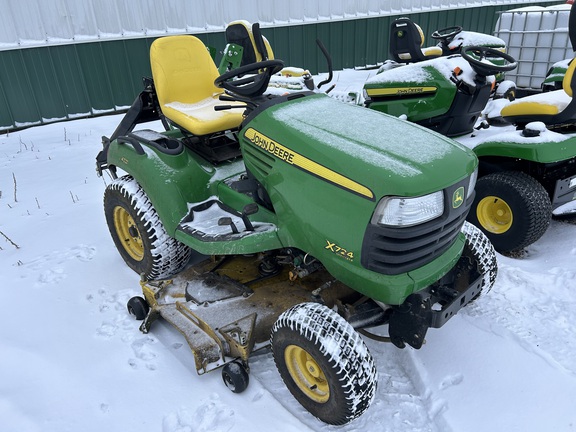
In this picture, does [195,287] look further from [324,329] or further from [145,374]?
[324,329]

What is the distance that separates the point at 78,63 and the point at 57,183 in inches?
106

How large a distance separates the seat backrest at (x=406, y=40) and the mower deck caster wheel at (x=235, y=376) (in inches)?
184

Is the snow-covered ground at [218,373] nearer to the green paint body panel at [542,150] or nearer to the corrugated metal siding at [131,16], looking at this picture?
the green paint body panel at [542,150]

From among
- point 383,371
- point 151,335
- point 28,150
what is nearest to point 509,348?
point 383,371

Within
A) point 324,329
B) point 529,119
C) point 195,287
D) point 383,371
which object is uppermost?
point 529,119

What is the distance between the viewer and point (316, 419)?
219cm

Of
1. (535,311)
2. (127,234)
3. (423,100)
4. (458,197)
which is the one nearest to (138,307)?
(127,234)

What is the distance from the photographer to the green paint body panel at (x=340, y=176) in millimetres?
1964

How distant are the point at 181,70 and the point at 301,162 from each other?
172cm

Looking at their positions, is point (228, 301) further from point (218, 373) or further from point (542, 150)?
point (542, 150)

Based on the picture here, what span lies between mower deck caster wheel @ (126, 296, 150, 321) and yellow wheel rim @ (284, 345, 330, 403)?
39.8 inches

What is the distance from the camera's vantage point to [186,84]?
3.46m

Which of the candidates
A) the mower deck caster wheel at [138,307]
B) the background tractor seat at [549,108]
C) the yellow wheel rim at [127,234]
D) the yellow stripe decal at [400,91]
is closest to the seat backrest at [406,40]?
the yellow stripe decal at [400,91]

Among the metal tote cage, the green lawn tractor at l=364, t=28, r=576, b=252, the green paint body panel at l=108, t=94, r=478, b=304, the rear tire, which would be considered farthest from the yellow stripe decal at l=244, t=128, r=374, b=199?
the metal tote cage
